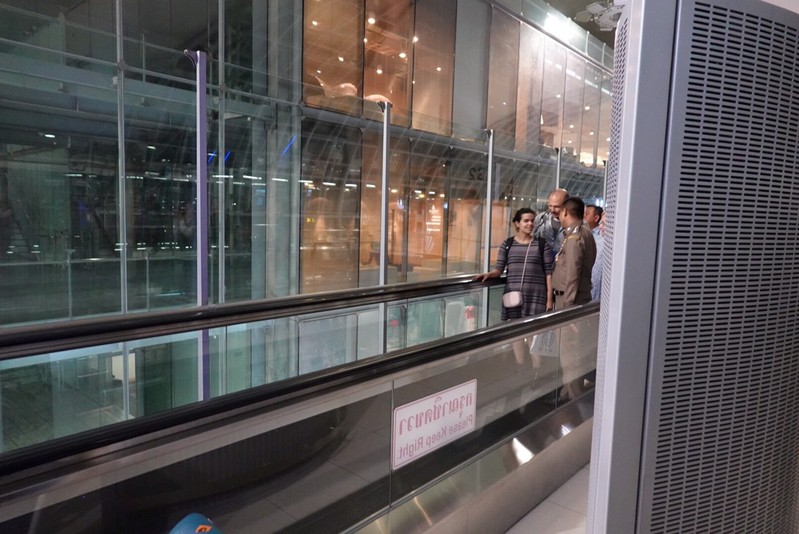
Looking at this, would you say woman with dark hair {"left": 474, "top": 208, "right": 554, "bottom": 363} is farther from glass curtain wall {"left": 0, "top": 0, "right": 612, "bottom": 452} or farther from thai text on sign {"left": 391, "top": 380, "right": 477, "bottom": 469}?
thai text on sign {"left": 391, "top": 380, "right": 477, "bottom": 469}

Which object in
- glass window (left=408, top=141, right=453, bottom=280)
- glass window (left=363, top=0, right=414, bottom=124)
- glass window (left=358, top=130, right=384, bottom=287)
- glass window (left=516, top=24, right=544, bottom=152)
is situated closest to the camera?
glass window (left=358, top=130, right=384, bottom=287)

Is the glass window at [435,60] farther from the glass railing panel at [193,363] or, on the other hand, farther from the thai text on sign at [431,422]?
the thai text on sign at [431,422]

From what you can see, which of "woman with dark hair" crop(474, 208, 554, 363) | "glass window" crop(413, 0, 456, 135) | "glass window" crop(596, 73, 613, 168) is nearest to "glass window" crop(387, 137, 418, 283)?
"glass window" crop(413, 0, 456, 135)

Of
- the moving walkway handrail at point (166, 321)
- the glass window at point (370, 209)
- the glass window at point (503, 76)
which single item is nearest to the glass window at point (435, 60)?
the glass window at point (503, 76)

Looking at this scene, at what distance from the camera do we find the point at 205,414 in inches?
58.4

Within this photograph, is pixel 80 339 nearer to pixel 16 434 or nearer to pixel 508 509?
pixel 16 434

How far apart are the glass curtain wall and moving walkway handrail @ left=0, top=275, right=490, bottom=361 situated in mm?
637

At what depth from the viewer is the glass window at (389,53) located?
8.55m

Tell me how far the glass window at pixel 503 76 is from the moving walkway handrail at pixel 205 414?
29.1ft

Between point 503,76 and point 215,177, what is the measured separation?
269 inches

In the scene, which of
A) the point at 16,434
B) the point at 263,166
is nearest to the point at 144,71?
the point at 263,166

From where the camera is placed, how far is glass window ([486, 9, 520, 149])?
10.5 metres

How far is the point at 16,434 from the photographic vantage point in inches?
148

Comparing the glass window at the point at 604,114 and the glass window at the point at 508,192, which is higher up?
the glass window at the point at 604,114
